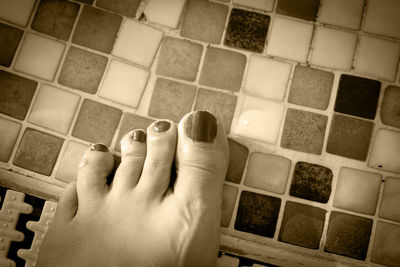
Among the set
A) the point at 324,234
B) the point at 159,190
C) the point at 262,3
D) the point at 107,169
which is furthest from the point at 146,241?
the point at 262,3

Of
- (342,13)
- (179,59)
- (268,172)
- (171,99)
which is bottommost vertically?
(268,172)

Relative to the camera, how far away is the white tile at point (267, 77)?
94 centimetres

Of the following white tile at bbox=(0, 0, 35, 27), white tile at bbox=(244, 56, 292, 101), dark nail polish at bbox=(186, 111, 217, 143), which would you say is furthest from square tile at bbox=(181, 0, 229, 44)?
white tile at bbox=(0, 0, 35, 27)

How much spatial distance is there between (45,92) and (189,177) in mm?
515

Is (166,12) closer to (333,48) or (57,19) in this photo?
(57,19)

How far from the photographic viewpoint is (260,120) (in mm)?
933

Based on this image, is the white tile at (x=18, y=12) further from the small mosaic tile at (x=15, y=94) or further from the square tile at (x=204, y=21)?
the square tile at (x=204, y=21)

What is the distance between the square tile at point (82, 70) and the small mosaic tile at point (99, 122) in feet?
0.19

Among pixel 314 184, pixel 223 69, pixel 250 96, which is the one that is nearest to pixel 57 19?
pixel 223 69

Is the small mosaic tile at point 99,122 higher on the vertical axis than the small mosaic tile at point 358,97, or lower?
lower

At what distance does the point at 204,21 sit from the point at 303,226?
26.5 inches

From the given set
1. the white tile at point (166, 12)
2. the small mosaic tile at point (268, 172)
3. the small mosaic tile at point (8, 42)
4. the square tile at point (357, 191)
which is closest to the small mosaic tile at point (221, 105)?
the small mosaic tile at point (268, 172)

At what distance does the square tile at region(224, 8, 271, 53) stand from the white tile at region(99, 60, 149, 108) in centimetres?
28

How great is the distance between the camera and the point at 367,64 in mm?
932
